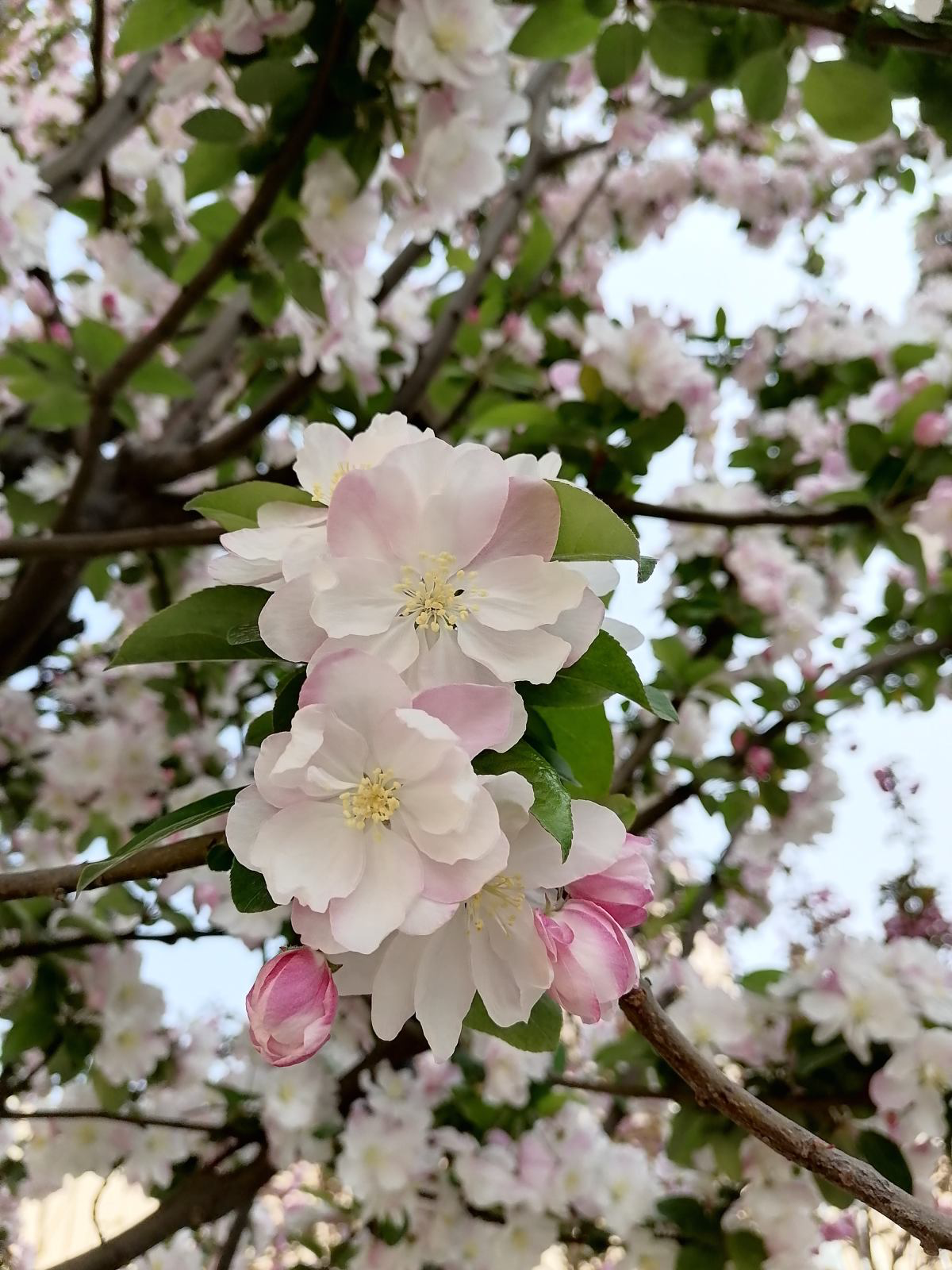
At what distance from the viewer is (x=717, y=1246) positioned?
1038 millimetres

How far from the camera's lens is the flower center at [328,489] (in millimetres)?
409

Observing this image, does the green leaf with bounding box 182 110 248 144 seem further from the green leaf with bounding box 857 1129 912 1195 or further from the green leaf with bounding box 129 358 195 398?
the green leaf with bounding box 857 1129 912 1195

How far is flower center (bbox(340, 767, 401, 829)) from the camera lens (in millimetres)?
327

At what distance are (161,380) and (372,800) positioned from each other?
853 millimetres

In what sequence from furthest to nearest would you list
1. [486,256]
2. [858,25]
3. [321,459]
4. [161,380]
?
1. [486,256]
2. [161,380]
3. [858,25]
4. [321,459]

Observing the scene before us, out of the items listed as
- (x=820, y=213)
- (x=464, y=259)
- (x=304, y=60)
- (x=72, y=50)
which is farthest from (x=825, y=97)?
(x=820, y=213)

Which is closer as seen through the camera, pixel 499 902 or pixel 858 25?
pixel 499 902

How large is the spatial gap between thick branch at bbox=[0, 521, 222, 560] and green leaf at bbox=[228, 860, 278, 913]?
0.51 metres

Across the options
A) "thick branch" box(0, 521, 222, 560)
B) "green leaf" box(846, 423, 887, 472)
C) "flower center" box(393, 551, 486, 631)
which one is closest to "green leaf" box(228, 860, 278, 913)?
"flower center" box(393, 551, 486, 631)

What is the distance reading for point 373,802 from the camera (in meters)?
0.33

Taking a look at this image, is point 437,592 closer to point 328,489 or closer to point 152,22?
point 328,489

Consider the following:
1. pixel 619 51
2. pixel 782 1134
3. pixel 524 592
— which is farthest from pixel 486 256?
pixel 782 1134

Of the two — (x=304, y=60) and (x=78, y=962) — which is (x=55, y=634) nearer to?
(x=78, y=962)

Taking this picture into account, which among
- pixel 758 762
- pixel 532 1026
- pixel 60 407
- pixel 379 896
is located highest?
pixel 379 896
